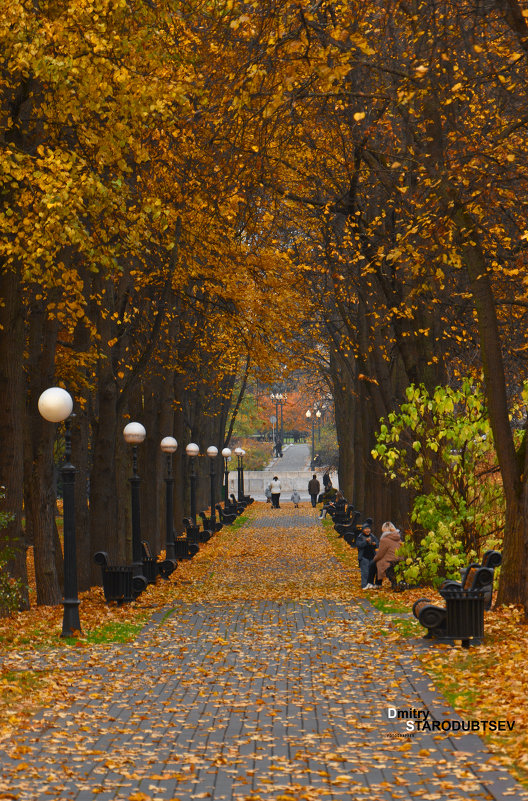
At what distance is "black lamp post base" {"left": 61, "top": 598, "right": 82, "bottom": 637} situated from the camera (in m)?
15.0

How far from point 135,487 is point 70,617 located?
237 inches

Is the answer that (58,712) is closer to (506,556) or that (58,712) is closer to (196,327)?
(506,556)

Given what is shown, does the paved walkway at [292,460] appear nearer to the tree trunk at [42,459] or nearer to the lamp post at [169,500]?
the lamp post at [169,500]

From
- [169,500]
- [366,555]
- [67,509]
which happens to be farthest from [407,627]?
[169,500]

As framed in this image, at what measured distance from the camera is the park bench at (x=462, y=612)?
12875 millimetres

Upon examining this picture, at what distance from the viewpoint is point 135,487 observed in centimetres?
2091

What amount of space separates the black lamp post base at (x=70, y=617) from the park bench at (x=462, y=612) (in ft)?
14.6

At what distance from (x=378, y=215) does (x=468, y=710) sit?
14.5 m

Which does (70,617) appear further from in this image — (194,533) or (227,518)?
(227,518)

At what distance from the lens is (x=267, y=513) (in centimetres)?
5438

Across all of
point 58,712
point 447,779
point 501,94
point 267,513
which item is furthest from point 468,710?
point 267,513

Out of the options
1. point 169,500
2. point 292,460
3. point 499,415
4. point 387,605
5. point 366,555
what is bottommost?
point 387,605

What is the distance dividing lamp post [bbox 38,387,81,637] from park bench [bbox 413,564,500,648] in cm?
452

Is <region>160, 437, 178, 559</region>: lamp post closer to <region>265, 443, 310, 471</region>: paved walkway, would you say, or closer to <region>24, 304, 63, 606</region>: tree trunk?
<region>24, 304, 63, 606</region>: tree trunk
